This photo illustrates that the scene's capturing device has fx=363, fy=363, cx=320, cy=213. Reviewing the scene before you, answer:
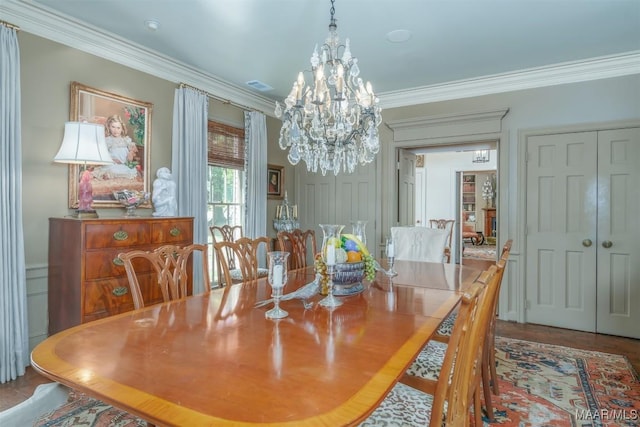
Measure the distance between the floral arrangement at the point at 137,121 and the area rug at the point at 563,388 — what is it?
3.52 metres

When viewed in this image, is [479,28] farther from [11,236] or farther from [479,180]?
[479,180]

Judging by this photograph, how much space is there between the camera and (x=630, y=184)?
3545mm

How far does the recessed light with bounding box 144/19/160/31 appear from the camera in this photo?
9.46 feet

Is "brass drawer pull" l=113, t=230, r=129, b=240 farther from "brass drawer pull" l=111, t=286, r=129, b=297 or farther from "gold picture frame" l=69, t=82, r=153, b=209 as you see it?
"gold picture frame" l=69, t=82, r=153, b=209

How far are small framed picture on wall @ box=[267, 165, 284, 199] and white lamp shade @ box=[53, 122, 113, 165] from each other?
254cm

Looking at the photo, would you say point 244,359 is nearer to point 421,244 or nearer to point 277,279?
point 277,279

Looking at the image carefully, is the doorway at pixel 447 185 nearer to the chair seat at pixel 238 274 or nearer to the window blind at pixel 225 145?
the window blind at pixel 225 145

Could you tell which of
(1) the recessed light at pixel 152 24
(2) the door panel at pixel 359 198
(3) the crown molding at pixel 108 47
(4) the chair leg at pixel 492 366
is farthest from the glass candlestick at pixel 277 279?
(2) the door panel at pixel 359 198

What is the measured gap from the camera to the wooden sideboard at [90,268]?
2.56 m

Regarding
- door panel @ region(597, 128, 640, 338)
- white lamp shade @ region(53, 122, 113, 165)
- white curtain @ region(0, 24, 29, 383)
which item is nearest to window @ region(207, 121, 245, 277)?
white lamp shade @ region(53, 122, 113, 165)

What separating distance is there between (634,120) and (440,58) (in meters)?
1.95

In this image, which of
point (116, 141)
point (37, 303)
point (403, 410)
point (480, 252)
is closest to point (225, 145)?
point (116, 141)

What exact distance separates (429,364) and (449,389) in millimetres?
617

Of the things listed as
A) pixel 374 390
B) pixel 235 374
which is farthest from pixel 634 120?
pixel 235 374
